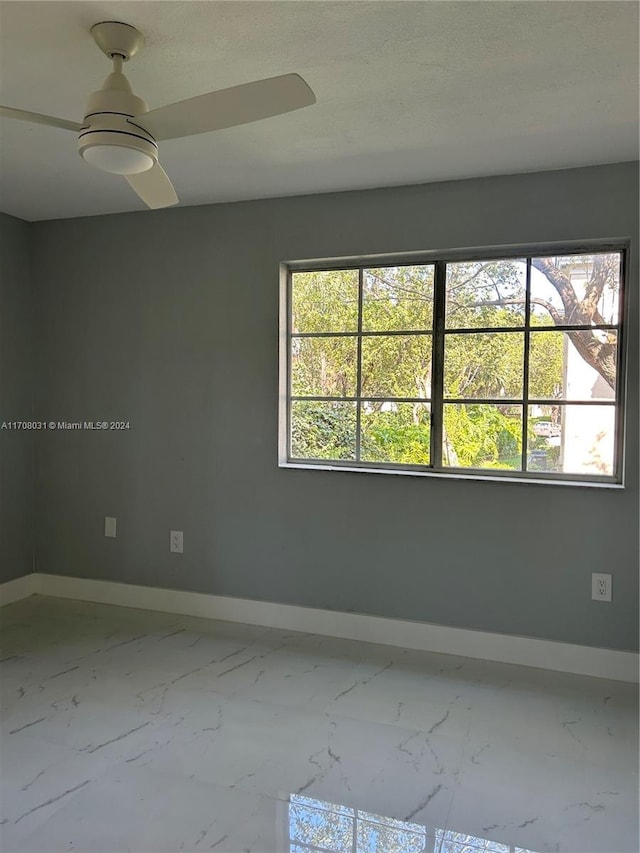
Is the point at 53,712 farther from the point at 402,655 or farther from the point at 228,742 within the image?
the point at 402,655

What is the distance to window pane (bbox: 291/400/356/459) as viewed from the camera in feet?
10.5

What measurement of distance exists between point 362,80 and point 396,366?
4.65ft

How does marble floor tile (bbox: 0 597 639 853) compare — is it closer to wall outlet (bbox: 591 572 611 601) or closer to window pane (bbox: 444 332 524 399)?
wall outlet (bbox: 591 572 611 601)

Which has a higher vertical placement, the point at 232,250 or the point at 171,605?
the point at 232,250

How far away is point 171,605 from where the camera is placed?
11.3 ft

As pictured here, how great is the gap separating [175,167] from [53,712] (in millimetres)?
2318

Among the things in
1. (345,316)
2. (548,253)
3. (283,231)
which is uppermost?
(283,231)

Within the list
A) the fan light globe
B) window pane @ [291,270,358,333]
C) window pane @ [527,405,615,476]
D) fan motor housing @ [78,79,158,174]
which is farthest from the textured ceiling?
window pane @ [527,405,615,476]

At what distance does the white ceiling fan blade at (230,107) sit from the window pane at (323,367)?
161 cm

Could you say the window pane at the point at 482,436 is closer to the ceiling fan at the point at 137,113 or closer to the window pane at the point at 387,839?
the window pane at the point at 387,839

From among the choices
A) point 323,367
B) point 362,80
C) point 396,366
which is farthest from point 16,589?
point 362,80

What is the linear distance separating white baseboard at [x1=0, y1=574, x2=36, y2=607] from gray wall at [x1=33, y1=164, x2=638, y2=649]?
0.40ft

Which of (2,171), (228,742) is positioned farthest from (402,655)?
(2,171)

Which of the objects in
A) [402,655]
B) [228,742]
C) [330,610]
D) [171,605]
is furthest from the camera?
[171,605]
